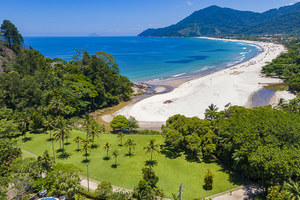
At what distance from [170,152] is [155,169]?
7867 mm

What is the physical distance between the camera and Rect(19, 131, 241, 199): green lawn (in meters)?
32.7

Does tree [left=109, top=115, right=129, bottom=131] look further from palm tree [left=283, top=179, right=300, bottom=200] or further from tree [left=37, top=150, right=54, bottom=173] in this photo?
palm tree [left=283, top=179, right=300, bottom=200]

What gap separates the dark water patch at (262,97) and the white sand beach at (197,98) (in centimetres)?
222

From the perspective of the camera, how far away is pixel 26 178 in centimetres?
2856

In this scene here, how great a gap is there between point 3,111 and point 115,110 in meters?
36.6

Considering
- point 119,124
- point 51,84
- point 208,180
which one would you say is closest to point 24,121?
point 51,84

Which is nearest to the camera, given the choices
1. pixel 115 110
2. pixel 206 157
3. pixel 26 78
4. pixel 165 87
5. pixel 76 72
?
pixel 206 157

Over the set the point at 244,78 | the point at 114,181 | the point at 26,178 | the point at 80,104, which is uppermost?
the point at 244,78

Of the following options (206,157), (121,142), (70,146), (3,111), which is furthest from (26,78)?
(206,157)

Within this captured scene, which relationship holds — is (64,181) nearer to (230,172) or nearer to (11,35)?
(230,172)

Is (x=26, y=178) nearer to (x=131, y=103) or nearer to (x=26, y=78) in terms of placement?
(x=26, y=78)

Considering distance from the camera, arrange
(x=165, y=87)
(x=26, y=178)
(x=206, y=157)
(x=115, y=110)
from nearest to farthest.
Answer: (x=26, y=178) < (x=206, y=157) < (x=115, y=110) < (x=165, y=87)

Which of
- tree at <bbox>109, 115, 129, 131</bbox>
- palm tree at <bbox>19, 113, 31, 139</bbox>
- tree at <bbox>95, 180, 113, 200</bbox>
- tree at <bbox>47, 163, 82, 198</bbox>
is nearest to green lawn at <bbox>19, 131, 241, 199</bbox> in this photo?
palm tree at <bbox>19, 113, 31, 139</bbox>

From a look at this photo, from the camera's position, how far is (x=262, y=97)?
259 ft
